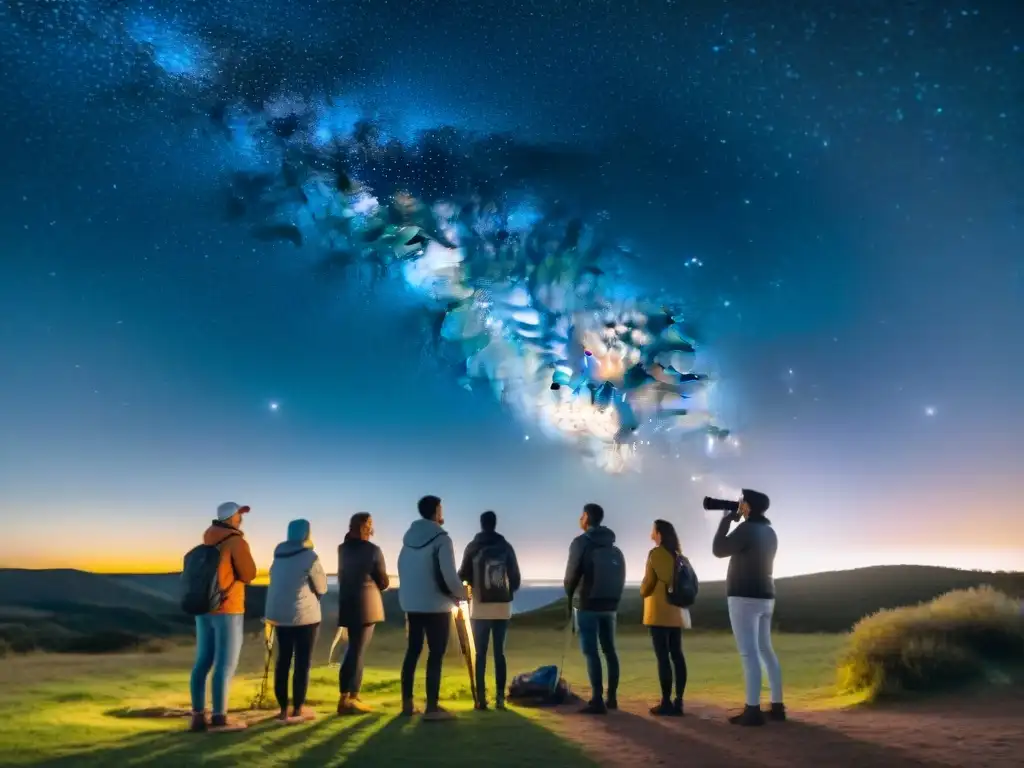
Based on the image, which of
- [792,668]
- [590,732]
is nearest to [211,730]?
[590,732]

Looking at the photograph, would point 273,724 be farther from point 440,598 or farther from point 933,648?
point 933,648

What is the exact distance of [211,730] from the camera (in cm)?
909

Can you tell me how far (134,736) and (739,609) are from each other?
6.55 m

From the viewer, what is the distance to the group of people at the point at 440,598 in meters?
9.18

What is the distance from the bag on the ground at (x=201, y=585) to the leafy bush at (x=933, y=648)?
9.25 meters

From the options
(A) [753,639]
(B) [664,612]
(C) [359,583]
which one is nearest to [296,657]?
(C) [359,583]

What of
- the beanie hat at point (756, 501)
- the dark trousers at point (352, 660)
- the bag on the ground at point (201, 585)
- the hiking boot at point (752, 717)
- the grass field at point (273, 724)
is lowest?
the grass field at point (273, 724)

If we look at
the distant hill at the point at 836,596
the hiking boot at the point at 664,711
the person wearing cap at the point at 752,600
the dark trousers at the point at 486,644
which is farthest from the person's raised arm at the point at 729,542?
the distant hill at the point at 836,596

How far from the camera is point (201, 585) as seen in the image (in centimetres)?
880

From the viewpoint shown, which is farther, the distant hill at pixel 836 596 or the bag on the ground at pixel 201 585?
the distant hill at pixel 836 596

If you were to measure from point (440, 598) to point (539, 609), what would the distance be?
3726 centimetres

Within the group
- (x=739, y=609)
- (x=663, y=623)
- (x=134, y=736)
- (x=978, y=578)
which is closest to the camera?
(x=134, y=736)

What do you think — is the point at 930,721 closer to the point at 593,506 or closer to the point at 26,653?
the point at 593,506

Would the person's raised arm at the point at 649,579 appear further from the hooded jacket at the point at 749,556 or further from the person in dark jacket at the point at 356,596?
the person in dark jacket at the point at 356,596
